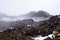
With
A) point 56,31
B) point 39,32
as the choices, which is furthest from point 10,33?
point 56,31

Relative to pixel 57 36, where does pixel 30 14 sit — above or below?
above

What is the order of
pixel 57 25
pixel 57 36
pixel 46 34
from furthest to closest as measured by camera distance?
1. pixel 57 25
2. pixel 46 34
3. pixel 57 36

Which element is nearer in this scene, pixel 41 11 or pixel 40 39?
pixel 40 39

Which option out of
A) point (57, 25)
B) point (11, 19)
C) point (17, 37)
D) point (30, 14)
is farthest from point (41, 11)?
point (17, 37)

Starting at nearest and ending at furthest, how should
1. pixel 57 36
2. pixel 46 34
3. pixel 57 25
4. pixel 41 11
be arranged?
pixel 57 36 < pixel 46 34 < pixel 57 25 < pixel 41 11

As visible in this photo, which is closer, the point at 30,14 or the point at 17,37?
the point at 17,37

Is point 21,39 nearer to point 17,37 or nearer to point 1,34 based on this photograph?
point 17,37

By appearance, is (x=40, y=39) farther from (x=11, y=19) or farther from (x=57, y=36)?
(x=11, y=19)

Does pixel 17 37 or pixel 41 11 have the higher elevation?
pixel 41 11

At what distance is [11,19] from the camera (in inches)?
1686

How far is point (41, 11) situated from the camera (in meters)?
40.4

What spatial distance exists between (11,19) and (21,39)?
22.1 metres

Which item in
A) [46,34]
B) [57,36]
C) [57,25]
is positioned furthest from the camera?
[57,25]

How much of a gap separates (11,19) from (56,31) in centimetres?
2180
